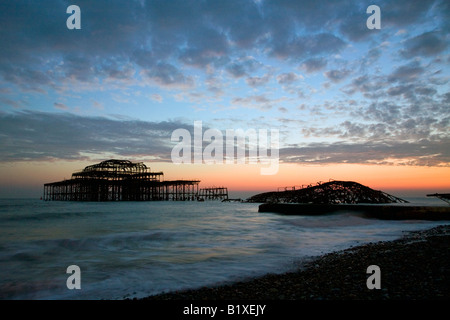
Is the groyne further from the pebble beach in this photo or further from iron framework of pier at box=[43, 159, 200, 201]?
iron framework of pier at box=[43, 159, 200, 201]

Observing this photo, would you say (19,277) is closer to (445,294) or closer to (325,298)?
(325,298)

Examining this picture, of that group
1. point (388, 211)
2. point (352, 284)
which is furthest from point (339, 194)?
point (352, 284)

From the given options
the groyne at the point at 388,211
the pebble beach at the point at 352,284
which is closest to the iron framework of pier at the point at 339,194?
the groyne at the point at 388,211

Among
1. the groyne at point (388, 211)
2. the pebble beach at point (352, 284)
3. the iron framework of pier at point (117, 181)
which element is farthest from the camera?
the iron framework of pier at point (117, 181)

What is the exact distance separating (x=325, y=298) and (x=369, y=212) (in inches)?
882

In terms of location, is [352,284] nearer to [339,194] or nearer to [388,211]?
[388,211]

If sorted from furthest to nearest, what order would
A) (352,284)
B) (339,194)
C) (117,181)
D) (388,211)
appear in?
(117,181), (339,194), (388,211), (352,284)

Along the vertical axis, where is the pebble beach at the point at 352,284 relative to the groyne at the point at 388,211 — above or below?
above

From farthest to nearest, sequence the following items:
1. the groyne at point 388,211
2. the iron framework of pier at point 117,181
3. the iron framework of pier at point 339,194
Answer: the iron framework of pier at point 117,181, the iron framework of pier at point 339,194, the groyne at point 388,211

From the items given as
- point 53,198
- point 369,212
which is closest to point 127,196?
point 53,198

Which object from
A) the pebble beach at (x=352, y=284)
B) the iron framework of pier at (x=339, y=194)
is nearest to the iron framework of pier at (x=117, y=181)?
the iron framework of pier at (x=339, y=194)

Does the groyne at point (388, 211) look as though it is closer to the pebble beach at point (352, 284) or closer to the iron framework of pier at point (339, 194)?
the iron framework of pier at point (339, 194)

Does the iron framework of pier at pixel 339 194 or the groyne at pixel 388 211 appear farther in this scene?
the iron framework of pier at pixel 339 194
